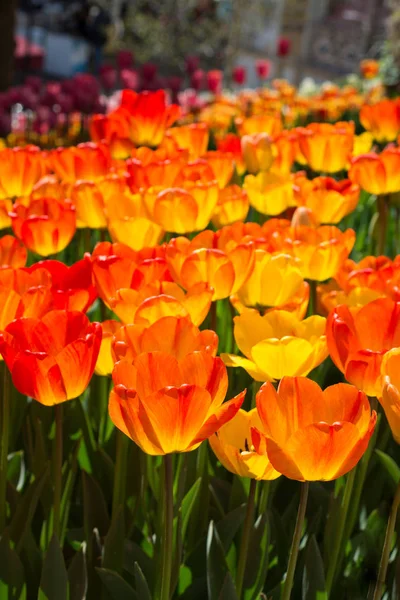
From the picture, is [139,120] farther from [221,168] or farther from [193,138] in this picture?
[221,168]

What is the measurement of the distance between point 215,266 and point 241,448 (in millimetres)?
353

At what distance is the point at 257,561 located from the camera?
1.22m

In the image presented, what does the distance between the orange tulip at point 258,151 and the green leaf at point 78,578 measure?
1.35 meters

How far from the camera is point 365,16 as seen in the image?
85.3 ft

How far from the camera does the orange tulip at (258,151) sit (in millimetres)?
2287

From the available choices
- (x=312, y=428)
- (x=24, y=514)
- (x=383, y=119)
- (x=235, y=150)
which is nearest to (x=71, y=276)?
(x=24, y=514)

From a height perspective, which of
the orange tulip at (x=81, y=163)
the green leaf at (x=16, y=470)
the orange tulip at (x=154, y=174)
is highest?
the orange tulip at (x=154, y=174)

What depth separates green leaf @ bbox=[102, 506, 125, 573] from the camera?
1181 mm

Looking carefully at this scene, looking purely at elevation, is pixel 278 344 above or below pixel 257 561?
above

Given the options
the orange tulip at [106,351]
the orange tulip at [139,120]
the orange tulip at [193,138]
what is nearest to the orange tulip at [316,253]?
the orange tulip at [106,351]

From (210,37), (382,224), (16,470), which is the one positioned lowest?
(210,37)

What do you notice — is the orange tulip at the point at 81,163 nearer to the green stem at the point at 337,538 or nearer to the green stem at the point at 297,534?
the green stem at the point at 337,538

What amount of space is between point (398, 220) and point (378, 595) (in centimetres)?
180

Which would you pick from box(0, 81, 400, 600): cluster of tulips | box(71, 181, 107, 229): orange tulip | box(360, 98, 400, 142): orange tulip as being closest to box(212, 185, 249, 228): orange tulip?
box(0, 81, 400, 600): cluster of tulips
